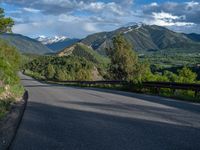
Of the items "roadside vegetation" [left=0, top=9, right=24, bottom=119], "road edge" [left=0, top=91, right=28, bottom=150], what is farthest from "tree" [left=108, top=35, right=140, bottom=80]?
"road edge" [left=0, top=91, right=28, bottom=150]

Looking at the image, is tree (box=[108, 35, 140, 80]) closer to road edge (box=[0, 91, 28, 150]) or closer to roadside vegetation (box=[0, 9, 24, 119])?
roadside vegetation (box=[0, 9, 24, 119])

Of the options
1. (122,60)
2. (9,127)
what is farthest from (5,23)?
(9,127)

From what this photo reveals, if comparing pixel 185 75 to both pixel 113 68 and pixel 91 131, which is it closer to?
pixel 113 68

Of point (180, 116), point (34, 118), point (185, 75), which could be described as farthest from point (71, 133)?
point (185, 75)

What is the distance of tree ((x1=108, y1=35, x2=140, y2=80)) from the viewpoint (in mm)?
65125

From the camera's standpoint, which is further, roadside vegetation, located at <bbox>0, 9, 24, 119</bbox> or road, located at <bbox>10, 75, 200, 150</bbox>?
roadside vegetation, located at <bbox>0, 9, 24, 119</bbox>

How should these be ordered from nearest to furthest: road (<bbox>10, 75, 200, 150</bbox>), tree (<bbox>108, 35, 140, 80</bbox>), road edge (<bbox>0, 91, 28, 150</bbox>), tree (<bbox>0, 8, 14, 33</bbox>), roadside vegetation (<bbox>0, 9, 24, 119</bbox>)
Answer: road (<bbox>10, 75, 200, 150</bbox>)
road edge (<bbox>0, 91, 28, 150</bbox>)
roadside vegetation (<bbox>0, 9, 24, 119</bbox>)
tree (<bbox>0, 8, 14, 33</bbox>)
tree (<bbox>108, 35, 140, 80</bbox>)

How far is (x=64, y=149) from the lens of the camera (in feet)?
25.8

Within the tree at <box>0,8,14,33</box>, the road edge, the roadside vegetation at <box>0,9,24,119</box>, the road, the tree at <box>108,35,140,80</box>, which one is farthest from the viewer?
the tree at <box>108,35,140,80</box>

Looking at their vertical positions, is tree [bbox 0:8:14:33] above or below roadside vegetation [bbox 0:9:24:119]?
above

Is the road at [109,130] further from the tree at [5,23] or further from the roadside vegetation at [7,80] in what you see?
the tree at [5,23]

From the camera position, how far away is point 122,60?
215 feet

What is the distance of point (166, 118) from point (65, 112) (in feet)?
12.1

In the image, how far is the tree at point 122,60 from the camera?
2564 inches
